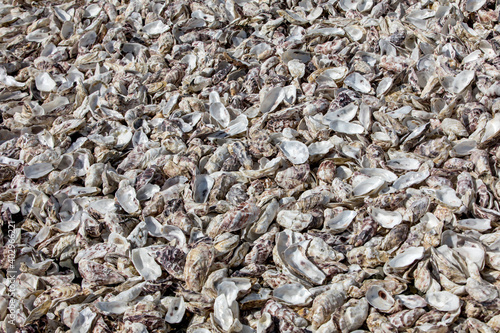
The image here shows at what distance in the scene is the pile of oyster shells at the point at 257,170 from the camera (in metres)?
1.72

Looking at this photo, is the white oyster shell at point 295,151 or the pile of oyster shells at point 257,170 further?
the white oyster shell at point 295,151

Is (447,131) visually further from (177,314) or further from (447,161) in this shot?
(177,314)

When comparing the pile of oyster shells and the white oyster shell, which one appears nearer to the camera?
the pile of oyster shells

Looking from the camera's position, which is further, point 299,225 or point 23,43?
point 23,43

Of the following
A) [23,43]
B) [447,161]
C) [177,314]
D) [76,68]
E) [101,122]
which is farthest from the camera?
[23,43]

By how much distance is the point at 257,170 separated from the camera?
2.19 metres

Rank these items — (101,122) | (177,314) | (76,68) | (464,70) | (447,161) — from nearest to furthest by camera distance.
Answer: (177,314) < (447,161) < (464,70) < (101,122) < (76,68)

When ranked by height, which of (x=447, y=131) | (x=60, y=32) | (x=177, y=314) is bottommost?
(x=177, y=314)

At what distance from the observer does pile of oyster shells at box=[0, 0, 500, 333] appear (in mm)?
1722

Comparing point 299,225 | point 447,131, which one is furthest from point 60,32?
point 447,131

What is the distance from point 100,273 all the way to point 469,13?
105 inches

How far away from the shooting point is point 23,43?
344 centimetres

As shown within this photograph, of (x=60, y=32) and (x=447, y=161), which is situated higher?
(x=60, y=32)

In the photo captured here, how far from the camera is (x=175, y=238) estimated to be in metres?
1.98
